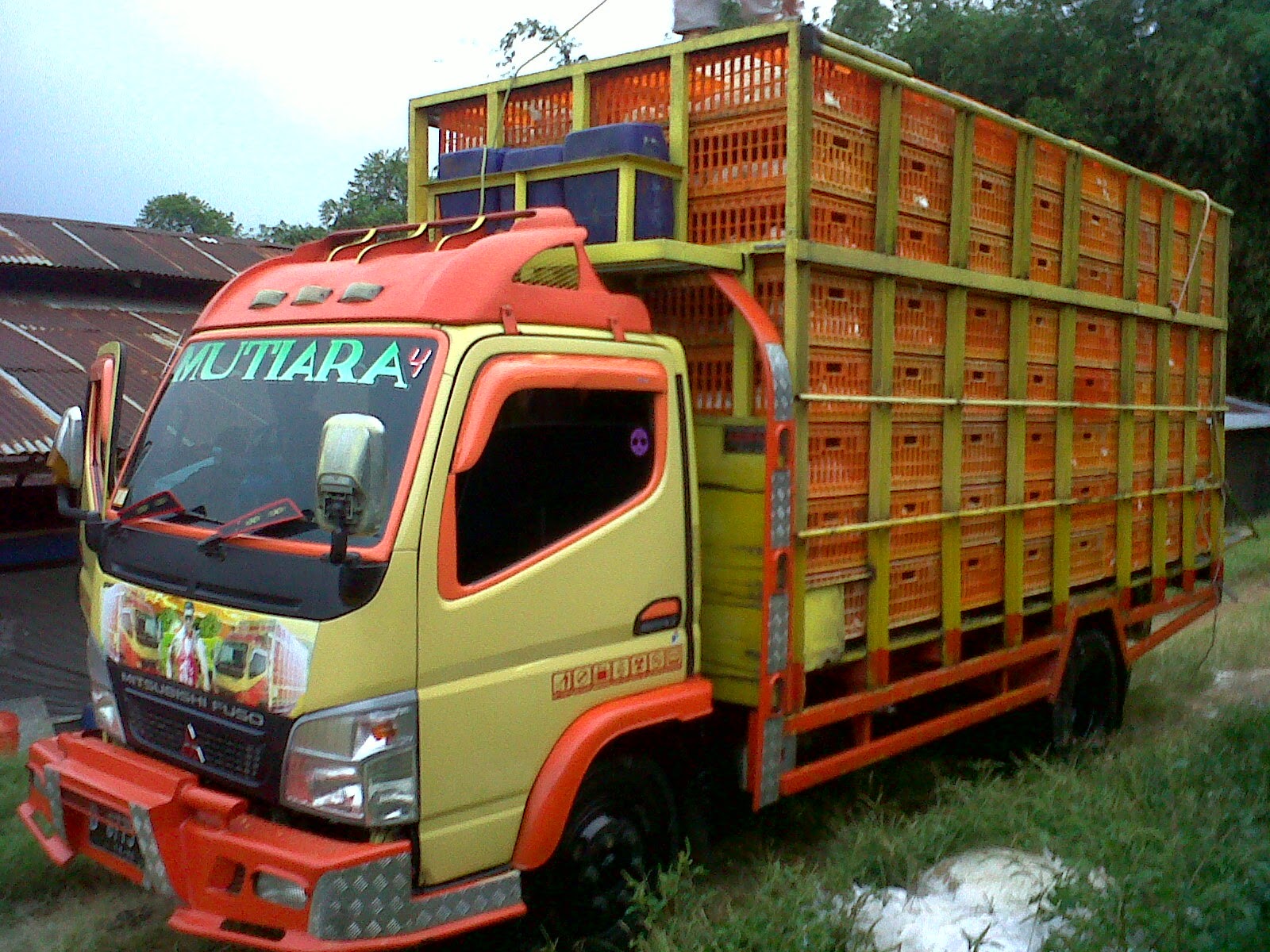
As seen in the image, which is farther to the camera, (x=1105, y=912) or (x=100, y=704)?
(x=100, y=704)

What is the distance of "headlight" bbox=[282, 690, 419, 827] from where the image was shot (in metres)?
3.32

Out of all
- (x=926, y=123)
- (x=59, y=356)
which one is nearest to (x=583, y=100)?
(x=926, y=123)

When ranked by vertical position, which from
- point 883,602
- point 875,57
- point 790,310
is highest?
point 875,57

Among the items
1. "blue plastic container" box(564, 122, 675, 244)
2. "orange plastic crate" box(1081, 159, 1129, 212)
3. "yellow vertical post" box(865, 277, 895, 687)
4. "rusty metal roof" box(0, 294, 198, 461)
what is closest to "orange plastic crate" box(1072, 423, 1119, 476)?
"orange plastic crate" box(1081, 159, 1129, 212)

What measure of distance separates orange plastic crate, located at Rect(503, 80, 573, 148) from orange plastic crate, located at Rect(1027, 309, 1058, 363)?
249 cm

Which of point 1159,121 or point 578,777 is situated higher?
point 1159,121

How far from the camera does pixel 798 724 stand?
4.62m

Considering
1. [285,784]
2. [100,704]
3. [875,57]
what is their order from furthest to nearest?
[875,57], [100,704], [285,784]

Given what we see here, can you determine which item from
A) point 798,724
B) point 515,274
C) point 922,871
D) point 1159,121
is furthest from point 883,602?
point 1159,121

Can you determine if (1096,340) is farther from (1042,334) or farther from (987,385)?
(987,385)

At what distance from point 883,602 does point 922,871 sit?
1.09m

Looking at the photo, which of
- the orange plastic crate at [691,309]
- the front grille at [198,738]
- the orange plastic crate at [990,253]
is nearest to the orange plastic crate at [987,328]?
the orange plastic crate at [990,253]

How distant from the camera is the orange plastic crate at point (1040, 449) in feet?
20.1

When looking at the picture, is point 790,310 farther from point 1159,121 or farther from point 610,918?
point 1159,121
